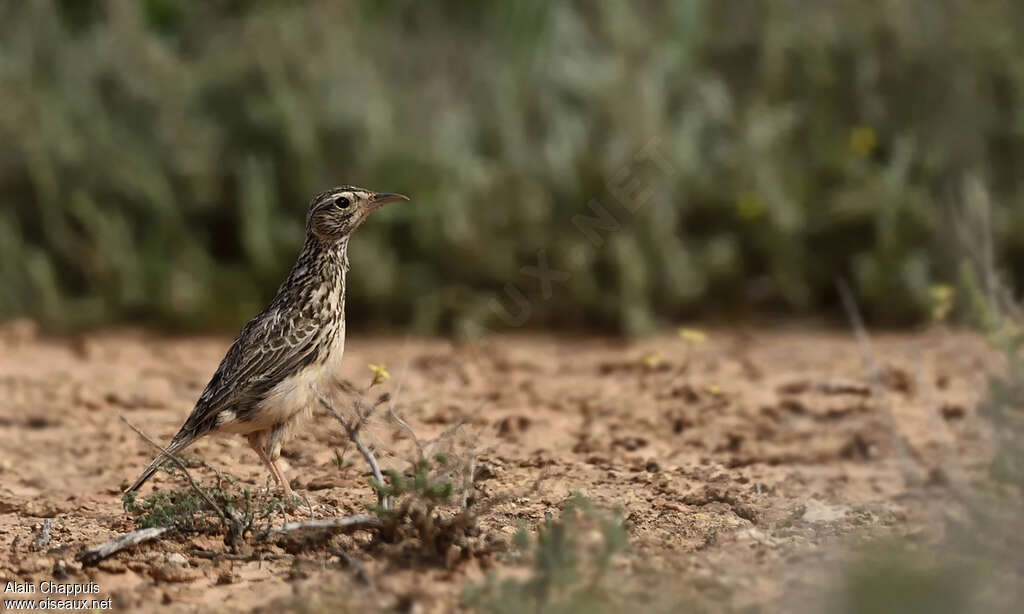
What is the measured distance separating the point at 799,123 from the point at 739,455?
3906 millimetres

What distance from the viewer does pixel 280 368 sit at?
5.80 m

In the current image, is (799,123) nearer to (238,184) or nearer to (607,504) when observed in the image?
(238,184)

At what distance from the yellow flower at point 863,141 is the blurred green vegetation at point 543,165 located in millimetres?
19

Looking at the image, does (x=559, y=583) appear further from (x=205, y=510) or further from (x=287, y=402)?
(x=287, y=402)

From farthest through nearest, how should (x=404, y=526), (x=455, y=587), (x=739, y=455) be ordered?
1. (x=739, y=455)
2. (x=404, y=526)
3. (x=455, y=587)

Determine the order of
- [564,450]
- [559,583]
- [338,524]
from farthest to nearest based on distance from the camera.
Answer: [564,450] → [338,524] → [559,583]

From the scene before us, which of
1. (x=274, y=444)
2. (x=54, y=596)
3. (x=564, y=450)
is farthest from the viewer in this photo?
(x=564, y=450)

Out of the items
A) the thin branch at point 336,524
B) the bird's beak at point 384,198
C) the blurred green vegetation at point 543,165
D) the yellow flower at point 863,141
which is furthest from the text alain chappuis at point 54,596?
the yellow flower at point 863,141

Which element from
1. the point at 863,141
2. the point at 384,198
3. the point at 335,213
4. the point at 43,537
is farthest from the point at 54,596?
the point at 863,141

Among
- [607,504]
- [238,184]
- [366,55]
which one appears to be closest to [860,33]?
[366,55]

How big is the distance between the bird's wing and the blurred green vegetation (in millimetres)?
Result: 2979

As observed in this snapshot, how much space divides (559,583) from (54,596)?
5.68 ft

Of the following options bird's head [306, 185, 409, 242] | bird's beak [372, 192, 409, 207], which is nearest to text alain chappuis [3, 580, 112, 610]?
bird's head [306, 185, 409, 242]

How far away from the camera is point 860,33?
992 cm
